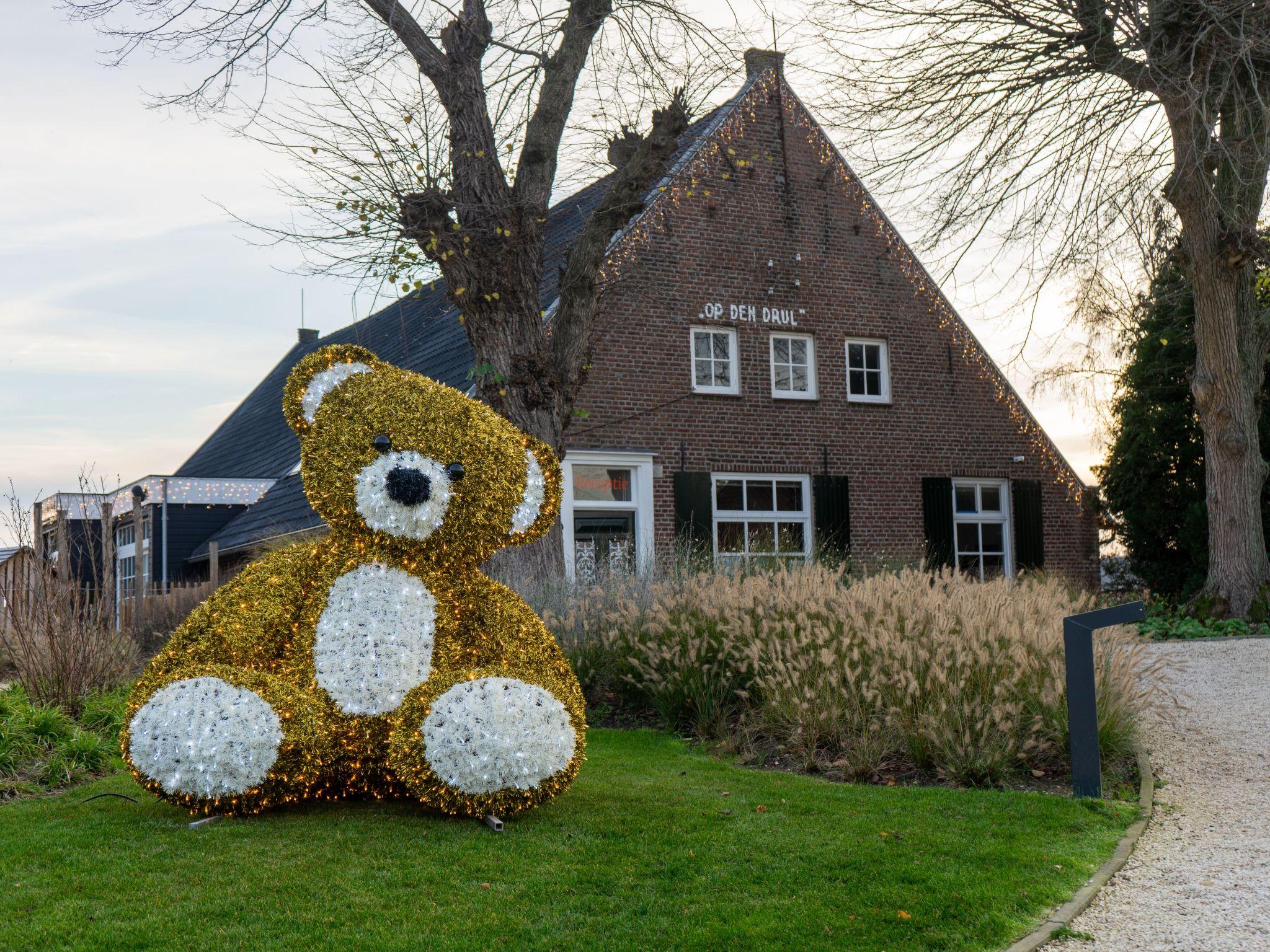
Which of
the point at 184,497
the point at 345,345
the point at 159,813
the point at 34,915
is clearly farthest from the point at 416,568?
the point at 184,497

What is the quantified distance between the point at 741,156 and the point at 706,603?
8.93 meters

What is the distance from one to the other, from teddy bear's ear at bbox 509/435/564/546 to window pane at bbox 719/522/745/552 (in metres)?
9.16

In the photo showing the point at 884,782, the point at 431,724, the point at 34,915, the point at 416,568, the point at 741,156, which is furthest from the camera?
the point at 741,156

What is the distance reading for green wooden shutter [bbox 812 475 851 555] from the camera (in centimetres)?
1445

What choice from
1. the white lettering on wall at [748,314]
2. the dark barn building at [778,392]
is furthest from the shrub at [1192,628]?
the white lettering on wall at [748,314]

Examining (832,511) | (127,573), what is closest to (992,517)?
(832,511)

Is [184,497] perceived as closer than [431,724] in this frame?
No

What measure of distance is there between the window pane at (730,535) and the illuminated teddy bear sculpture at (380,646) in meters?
9.22

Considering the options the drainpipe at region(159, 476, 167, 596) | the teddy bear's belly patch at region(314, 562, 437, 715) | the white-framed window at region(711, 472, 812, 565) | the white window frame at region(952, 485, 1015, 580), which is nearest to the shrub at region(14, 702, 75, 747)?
the teddy bear's belly patch at region(314, 562, 437, 715)

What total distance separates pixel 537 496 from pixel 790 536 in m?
10.0

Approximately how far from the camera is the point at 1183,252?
1223 centimetres

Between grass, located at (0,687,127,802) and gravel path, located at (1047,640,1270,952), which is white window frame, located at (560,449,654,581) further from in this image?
gravel path, located at (1047,640,1270,952)

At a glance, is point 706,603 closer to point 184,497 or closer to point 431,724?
point 431,724

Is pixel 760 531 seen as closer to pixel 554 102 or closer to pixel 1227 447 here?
pixel 1227 447
